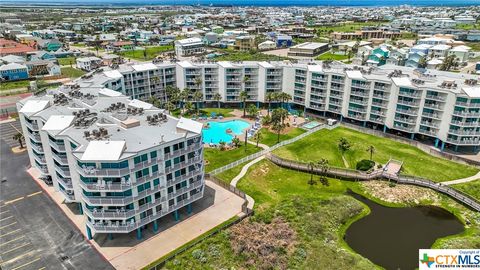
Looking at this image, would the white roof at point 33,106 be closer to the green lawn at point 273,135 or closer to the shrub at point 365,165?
the green lawn at point 273,135

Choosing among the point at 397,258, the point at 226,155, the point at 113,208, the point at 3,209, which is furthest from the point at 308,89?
the point at 3,209

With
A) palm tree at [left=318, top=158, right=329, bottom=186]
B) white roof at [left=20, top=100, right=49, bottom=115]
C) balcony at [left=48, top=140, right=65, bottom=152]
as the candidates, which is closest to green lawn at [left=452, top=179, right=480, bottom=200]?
palm tree at [left=318, top=158, right=329, bottom=186]

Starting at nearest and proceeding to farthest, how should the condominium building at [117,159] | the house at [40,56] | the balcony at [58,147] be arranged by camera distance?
the condominium building at [117,159] < the balcony at [58,147] < the house at [40,56]

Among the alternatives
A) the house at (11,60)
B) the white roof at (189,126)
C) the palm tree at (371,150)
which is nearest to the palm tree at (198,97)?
the white roof at (189,126)

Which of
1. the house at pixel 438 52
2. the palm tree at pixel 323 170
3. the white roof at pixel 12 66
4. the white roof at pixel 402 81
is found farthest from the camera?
the house at pixel 438 52

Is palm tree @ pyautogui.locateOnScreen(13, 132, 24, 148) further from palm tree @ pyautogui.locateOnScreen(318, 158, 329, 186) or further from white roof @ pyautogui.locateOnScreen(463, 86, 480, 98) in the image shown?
white roof @ pyautogui.locateOnScreen(463, 86, 480, 98)

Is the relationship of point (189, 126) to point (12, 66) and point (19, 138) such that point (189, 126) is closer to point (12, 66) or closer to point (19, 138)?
point (19, 138)
